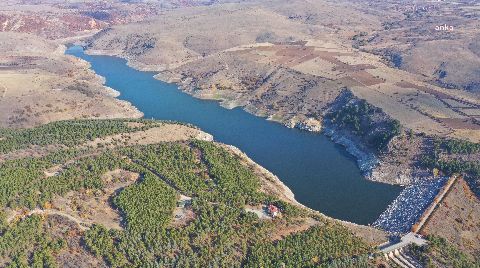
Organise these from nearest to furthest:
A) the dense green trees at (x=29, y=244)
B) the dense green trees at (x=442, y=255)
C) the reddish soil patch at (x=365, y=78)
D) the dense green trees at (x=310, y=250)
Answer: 1. the dense green trees at (x=29, y=244)
2. the dense green trees at (x=310, y=250)
3. the dense green trees at (x=442, y=255)
4. the reddish soil patch at (x=365, y=78)

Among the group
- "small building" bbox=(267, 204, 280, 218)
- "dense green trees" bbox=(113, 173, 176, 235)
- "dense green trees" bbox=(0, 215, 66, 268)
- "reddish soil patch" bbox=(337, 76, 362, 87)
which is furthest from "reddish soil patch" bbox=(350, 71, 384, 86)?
"dense green trees" bbox=(0, 215, 66, 268)

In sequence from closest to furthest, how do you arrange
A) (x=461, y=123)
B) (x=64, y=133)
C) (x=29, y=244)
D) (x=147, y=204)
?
(x=29, y=244), (x=147, y=204), (x=64, y=133), (x=461, y=123)

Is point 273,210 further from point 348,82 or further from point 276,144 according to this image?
point 348,82

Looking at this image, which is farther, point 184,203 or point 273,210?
point 184,203

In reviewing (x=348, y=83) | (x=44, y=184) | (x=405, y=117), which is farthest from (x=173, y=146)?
(x=348, y=83)

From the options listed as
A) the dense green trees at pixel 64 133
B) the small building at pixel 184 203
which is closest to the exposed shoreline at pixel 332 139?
the small building at pixel 184 203

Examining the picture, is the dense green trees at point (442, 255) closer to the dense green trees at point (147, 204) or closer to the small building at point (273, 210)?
the small building at point (273, 210)

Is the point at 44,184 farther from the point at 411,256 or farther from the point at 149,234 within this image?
the point at 411,256

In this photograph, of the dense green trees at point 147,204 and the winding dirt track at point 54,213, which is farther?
the dense green trees at point 147,204

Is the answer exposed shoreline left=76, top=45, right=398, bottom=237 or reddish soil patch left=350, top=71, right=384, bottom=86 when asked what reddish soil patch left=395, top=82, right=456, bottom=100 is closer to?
reddish soil patch left=350, top=71, right=384, bottom=86

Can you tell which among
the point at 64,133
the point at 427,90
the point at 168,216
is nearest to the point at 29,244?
the point at 168,216
